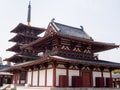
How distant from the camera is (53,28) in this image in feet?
86.0

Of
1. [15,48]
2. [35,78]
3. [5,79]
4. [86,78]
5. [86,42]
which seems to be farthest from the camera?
[5,79]

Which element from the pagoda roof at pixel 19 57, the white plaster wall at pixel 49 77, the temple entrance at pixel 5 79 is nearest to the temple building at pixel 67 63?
the white plaster wall at pixel 49 77

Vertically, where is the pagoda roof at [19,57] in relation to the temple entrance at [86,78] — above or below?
above

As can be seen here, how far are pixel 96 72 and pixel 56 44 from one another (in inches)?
251

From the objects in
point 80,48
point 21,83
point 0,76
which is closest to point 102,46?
point 80,48

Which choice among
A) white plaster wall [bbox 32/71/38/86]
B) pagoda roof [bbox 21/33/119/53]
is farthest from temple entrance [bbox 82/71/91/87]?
white plaster wall [bbox 32/71/38/86]

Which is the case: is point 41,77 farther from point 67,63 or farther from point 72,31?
point 72,31

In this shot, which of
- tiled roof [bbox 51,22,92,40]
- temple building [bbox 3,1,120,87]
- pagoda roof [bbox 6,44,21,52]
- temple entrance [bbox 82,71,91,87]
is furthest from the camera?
pagoda roof [bbox 6,44,21,52]

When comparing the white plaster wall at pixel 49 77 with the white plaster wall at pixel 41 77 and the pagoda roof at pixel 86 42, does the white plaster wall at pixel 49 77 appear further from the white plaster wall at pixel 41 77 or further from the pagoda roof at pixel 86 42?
the pagoda roof at pixel 86 42

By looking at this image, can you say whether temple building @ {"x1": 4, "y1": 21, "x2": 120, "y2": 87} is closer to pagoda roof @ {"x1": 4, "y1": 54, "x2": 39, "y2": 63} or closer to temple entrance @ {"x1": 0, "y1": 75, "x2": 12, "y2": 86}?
pagoda roof @ {"x1": 4, "y1": 54, "x2": 39, "y2": 63}

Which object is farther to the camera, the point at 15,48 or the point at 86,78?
the point at 15,48

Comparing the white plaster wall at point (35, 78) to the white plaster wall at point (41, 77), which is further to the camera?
the white plaster wall at point (35, 78)

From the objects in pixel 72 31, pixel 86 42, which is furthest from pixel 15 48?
pixel 86 42

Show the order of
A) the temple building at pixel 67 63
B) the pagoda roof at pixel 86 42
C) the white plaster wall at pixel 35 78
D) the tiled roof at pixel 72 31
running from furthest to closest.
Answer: the tiled roof at pixel 72 31
the white plaster wall at pixel 35 78
the pagoda roof at pixel 86 42
the temple building at pixel 67 63
